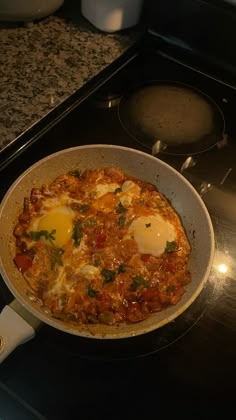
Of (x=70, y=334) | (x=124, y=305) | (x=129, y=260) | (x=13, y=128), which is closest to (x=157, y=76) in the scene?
(x=13, y=128)

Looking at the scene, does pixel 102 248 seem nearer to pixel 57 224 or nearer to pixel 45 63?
pixel 57 224

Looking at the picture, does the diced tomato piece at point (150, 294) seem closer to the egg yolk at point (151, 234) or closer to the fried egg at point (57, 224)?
the egg yolk at point (151, 234)

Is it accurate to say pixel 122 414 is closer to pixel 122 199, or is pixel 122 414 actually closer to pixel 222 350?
pixel 222 350

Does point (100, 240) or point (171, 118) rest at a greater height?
point (171, 118)

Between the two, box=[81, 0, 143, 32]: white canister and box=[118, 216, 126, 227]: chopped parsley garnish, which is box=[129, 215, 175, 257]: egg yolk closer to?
box=[118, 216, 126, 227]: chopped parsley garnish

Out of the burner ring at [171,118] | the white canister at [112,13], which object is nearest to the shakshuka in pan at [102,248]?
the burner ring at [171,118]

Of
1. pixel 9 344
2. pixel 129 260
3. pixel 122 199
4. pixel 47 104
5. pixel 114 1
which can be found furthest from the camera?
pixel 114 1

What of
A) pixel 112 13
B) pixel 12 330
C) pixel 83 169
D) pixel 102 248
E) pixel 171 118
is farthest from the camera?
pixel 112 13

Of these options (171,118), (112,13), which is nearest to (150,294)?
(171,118)
